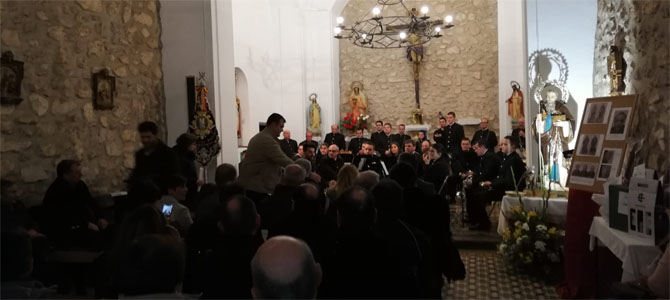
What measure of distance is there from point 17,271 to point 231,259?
44.6 inches

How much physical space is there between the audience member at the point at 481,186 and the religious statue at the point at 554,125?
0.74 meters

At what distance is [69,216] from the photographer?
4219 mm

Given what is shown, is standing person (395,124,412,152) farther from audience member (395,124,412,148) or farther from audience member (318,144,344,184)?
audience member (318,144,344,184)

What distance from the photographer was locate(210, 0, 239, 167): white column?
7082mm

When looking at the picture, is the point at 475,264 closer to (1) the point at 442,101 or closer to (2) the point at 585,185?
(2) the point at 585,185

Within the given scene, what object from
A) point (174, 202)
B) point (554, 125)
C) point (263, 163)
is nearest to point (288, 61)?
point (554, 125)

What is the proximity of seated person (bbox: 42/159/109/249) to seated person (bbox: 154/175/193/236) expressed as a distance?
1.28 metres

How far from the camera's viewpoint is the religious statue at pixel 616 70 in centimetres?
427

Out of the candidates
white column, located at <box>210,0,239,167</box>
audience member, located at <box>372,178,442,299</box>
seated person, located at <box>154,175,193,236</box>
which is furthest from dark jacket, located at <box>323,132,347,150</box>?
audience member, located at <box>372,178,442,299</box>

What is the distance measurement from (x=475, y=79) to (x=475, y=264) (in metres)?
7.43

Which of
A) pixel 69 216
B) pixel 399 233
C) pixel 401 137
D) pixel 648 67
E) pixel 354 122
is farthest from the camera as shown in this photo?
pixel 354 122

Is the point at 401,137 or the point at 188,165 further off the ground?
the point at 401,137

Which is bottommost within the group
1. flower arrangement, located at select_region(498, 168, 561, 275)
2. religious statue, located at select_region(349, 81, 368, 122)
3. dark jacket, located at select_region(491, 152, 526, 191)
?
flower arrangement, located at select_region(498, 168, 561, 275)

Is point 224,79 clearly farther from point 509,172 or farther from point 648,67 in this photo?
point 648,67
